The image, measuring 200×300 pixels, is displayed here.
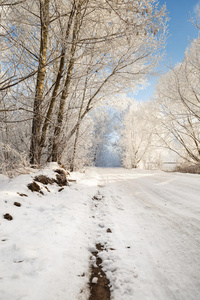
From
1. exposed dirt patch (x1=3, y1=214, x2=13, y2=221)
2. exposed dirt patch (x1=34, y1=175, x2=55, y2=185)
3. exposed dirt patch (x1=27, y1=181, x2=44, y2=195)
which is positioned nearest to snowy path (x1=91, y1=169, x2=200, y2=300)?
exposed dirt patch (x1=3, y1=214, x2=13, y2=221)

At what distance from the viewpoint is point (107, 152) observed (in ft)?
110

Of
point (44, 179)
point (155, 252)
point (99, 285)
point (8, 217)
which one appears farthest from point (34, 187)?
point (155, 252)

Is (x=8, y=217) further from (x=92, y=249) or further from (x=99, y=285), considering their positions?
(x=99, y=285)

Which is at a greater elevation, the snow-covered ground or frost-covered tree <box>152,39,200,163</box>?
frost-covered tree <box>152,39,200,163</box>

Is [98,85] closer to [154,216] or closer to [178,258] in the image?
[154,216]

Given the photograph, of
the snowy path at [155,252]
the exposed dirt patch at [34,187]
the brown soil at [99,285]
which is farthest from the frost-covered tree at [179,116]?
the brown soil at [99,285]

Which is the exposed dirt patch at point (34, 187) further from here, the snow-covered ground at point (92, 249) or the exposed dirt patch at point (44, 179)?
the exposed dirt patch at point (44, 179)

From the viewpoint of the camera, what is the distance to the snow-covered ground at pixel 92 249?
1079mm

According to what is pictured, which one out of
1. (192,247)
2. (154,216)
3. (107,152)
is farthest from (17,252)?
(107,152)

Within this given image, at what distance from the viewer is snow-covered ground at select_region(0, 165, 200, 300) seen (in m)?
1.08

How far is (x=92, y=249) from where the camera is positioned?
164 cm

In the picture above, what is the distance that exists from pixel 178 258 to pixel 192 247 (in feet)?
0.85

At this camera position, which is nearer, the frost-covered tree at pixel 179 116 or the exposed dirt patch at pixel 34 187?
the exposed dirt patch at pixel 34 187

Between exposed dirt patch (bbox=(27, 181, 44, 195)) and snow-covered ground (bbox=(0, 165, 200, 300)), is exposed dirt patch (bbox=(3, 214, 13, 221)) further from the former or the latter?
exposed dirt patch (bbox=(27, 181, 44, 195))
